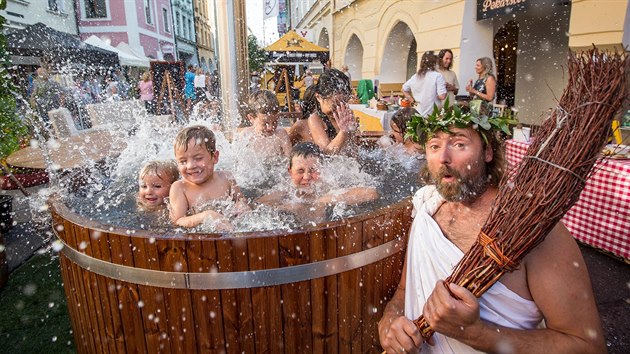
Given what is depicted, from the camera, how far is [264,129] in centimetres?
366

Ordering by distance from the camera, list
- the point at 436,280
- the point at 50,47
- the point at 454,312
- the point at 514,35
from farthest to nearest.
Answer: the point at 50,47
the point at 514,35
the point at 436,280
the point at 454,312

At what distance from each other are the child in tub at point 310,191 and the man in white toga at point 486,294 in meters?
1.22

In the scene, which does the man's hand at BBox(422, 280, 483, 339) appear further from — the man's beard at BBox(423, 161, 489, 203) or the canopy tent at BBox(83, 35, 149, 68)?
the canopy tent at BBox(83, 35, 149, 68)

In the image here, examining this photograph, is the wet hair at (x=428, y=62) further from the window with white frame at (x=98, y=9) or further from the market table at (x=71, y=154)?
the window with white frame at (x=98, y=9)

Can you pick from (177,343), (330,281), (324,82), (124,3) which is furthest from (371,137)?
(124,3)

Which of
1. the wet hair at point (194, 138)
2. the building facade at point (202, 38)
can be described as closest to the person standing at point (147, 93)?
the wet hair at point (194, 138)

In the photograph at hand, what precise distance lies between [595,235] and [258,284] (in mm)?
3605

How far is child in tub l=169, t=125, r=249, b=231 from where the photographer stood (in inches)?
104

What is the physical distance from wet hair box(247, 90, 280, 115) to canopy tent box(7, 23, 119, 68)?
34.3 ft

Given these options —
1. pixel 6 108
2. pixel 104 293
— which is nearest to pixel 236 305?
pixel 104 293

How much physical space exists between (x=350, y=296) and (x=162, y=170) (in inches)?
64.5

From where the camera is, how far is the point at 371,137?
5113mm

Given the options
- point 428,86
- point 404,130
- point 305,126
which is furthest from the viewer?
point 428,86

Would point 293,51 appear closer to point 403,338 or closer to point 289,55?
point 289,55
